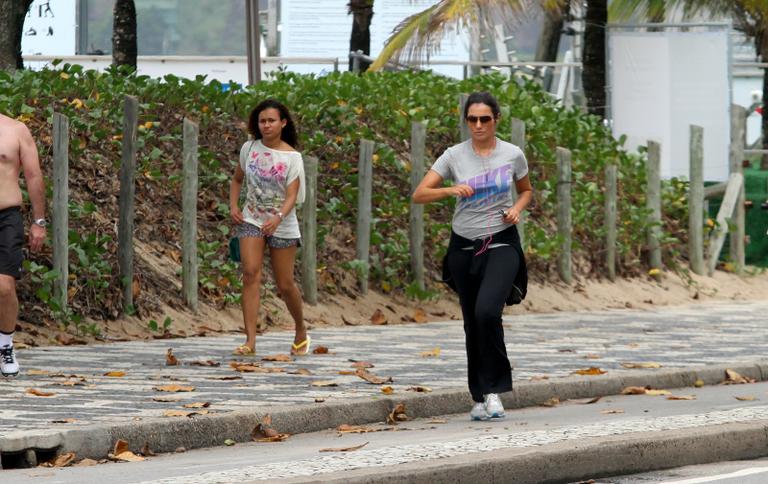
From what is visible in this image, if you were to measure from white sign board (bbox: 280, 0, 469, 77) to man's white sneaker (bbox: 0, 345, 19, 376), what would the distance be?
2025cm

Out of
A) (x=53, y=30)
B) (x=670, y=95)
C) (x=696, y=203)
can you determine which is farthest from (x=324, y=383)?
(x=53, y=30)

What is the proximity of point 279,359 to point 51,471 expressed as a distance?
4481mm

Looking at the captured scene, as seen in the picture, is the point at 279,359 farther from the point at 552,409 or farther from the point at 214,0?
the point at 214,0

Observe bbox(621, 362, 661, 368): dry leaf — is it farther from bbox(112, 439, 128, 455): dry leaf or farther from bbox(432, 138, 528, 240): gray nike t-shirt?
bbox(112, 439, 128, 455): dry leaf

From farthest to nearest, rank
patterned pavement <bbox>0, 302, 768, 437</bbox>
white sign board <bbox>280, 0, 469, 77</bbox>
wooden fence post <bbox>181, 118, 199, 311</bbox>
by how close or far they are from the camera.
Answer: white sign board <bbox>280, 0, 469, 77</bbox> < wooden fence post <bbox>181, 118, 199, 311</bbox> < patterned pavement <bbox>0, 302, 768, 437</bbox>

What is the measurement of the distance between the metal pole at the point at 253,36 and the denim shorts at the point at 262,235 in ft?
12.7

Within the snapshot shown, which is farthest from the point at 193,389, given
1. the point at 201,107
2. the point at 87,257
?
the point at 201,107

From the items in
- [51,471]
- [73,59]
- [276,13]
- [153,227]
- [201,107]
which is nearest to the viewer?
[51,471]

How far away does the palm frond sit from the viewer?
22172 millimetres

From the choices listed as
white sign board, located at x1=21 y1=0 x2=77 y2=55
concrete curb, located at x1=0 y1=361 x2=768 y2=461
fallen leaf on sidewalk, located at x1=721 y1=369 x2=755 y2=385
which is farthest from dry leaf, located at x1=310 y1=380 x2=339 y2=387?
white sign board, located at x1=21 y1=0 x2=77 y2=55

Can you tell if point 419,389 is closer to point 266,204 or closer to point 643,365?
point 643,365

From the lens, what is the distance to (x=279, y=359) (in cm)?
1268


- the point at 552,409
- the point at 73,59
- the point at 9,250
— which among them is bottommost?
the point at 552,409

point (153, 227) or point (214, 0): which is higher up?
point (214, 0)
